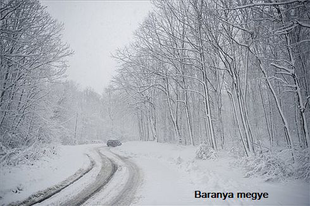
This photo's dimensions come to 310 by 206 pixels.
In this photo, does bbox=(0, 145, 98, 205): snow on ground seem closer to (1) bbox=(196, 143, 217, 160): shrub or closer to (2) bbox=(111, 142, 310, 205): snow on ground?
(2) bbox=(111, 142, 310, 205): snow on ground

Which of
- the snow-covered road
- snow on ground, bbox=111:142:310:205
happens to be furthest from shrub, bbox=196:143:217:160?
snow on ground, bbox=111:142:310:205

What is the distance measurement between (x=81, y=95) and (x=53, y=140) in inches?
1367

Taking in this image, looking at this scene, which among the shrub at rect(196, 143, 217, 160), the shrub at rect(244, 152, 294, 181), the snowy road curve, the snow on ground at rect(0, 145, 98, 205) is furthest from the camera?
the shrub at rect(196, 143, 217, 160)

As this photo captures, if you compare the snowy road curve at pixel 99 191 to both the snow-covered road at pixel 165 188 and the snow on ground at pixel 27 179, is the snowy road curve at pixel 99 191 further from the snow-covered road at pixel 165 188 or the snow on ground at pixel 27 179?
the snow on ground at pixel 27 179

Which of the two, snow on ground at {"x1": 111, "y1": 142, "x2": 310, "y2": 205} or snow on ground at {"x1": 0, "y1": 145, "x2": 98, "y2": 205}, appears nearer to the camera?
snow on ground at {"x1": 111, "y1": 142, "x2": 310, "y2": 205}

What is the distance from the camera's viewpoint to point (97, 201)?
532cm

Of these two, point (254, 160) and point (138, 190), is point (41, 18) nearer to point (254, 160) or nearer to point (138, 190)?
point (138, 190)

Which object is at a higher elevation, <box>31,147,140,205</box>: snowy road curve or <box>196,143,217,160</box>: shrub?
<box>196,143,217,160</box>: shrub

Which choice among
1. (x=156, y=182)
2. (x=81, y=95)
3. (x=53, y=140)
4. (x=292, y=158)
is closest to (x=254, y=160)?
(x=292, y=158)

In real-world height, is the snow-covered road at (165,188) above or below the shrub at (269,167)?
below

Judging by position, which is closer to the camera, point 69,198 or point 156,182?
point 69,198

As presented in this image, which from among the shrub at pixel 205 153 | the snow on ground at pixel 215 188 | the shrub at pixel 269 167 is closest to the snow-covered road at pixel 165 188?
the snow on ground at pixel 215 188

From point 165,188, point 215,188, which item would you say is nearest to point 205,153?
point 215,188

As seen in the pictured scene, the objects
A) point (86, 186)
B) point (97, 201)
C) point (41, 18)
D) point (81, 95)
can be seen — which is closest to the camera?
point (97, 201)
